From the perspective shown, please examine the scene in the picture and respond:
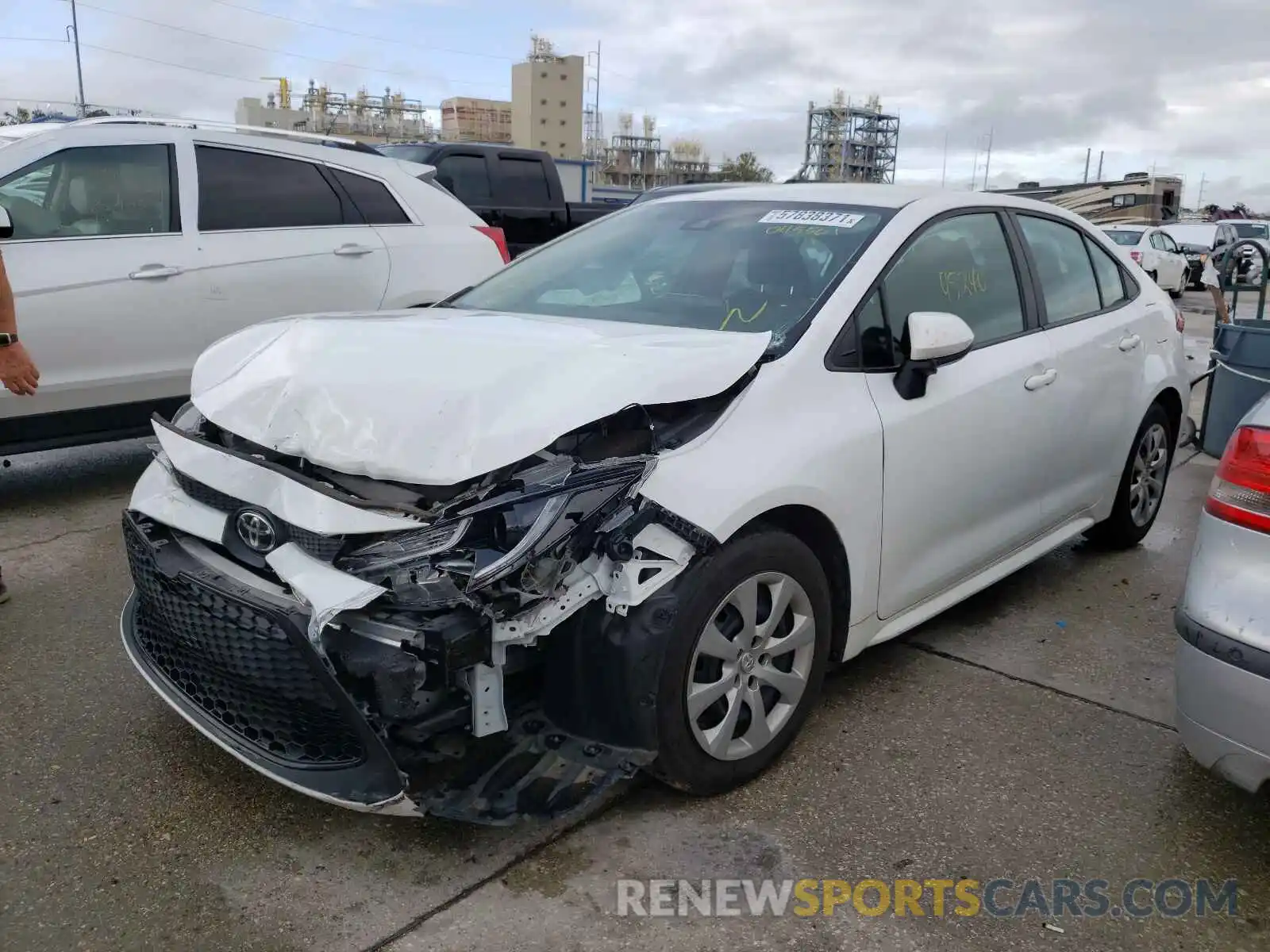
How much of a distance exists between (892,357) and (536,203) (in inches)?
300

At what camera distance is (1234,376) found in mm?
6117

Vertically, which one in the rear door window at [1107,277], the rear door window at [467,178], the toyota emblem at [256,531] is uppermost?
the rear door window at [467,178]

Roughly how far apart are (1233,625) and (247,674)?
230 cm

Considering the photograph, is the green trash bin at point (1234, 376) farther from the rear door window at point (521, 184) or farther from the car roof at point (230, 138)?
the rear door window at point (521, 184)

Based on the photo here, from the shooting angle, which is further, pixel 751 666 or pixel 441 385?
pixel 751 666

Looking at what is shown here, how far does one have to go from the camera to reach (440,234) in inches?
254

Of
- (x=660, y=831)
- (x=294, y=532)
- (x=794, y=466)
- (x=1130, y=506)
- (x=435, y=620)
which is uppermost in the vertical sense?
(x=794, y=466)

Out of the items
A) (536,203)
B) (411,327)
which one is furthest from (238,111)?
(411,327)

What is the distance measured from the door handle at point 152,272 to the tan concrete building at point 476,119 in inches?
4029

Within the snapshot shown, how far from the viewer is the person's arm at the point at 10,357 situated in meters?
3.77

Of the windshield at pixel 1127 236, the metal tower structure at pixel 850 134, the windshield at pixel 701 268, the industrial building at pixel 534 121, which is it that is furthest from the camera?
the industrial building at pixel 534 121

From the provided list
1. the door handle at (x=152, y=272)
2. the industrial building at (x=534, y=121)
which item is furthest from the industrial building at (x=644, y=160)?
the door handle at (x=152, y=272)

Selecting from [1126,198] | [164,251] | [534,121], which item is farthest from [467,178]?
[534,121]

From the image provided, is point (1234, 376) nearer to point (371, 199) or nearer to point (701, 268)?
point (701, 268)
